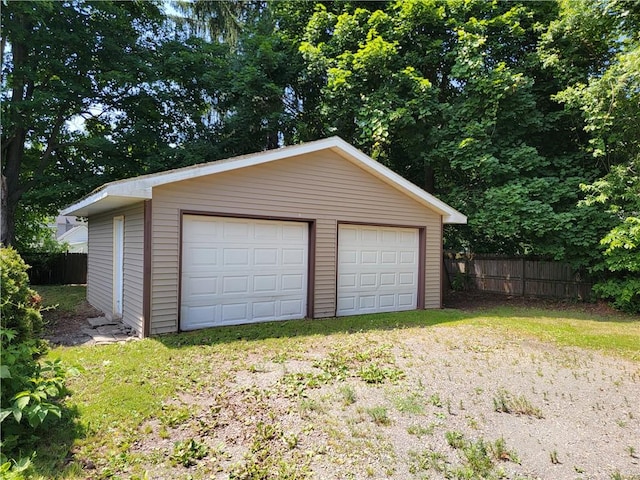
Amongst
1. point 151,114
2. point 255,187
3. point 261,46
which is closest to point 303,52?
point 261,46

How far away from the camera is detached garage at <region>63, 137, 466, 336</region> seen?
22.2 feet

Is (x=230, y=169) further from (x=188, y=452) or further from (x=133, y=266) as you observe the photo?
(x=188, y=452)

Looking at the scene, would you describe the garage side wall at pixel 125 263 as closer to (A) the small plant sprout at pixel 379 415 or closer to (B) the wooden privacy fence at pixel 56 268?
(A) the small plant sprout at pixel 379 415

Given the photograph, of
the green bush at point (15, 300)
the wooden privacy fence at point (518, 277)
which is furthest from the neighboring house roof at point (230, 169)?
the wooden privacy fence at point (518, 277)

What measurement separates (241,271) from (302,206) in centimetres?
189

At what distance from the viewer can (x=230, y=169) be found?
7285 mm

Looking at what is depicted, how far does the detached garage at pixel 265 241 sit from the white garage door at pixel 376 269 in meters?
0.03

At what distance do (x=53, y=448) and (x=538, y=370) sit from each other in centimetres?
540

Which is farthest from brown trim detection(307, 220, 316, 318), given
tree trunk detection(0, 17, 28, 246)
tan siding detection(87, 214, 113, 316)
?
tree trunk detection(0, 17, 28, 246)

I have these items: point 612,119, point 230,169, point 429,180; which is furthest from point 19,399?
point 429,180

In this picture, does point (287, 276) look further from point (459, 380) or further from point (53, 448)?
point (53, 448)

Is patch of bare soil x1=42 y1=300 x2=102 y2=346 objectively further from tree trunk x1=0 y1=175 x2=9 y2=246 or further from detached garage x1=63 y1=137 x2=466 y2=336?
tree trunk x1=0 y1=175 x2=9 y2=246

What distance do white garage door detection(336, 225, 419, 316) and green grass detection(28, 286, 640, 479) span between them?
58 centimetres

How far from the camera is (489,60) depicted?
13.0 meters
